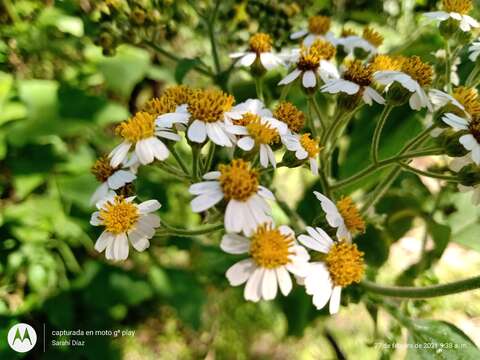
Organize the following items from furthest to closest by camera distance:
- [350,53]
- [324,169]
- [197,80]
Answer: [197,80] < [350,53] < [324,169]

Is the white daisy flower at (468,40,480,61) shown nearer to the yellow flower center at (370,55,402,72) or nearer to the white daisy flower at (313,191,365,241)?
the yellow flower center at (370,55,402,72)

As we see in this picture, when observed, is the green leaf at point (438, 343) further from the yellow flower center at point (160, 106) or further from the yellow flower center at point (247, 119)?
the yellow flower center at point (160, 106)

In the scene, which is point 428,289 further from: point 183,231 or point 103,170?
point 103,170

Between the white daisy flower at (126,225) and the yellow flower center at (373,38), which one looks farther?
the yellow flower center at (373,38)

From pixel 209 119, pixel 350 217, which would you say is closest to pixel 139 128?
pixel 209 119

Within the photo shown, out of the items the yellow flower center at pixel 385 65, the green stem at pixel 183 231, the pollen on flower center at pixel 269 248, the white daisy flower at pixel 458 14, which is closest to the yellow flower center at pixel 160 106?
the green stem at pixel 183 231

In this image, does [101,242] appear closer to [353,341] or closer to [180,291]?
[180,291]

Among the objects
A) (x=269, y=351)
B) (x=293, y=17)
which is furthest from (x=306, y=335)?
(x=293, y=17)

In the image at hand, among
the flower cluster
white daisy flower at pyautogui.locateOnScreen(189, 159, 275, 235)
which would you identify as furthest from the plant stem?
white daisy flower at pyautogui.locateOnScreen(189, 159, 275, 235)
